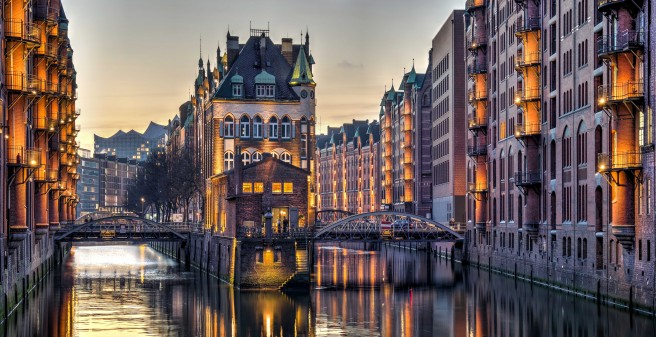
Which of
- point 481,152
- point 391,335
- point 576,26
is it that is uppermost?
point 576,26

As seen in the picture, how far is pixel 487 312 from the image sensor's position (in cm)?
6619

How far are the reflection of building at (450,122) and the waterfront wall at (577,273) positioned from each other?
2652cm

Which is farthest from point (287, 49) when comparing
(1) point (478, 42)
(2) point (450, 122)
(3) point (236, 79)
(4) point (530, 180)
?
(4) point (530, 180)

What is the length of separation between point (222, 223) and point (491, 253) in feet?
79.9

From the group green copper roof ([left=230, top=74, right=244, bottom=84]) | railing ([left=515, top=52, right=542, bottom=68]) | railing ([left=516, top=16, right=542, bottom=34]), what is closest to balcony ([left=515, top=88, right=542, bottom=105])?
railing ([left=515, top=52, right=542, bottom=68])

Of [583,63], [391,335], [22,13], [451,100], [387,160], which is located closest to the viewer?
[391,335]

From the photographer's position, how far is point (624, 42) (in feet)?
200

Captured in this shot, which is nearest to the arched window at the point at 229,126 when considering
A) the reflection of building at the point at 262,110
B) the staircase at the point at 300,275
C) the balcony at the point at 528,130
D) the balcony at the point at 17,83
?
the reflection of building at the point at 262,110

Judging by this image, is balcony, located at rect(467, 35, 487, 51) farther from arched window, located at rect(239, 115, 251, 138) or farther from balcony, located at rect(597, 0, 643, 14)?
balcony, located at rect(597, 0, 643, 14)

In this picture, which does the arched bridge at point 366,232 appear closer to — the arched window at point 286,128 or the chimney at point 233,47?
the arched window at point 286,128

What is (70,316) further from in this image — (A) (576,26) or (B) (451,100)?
(B) (451,100)

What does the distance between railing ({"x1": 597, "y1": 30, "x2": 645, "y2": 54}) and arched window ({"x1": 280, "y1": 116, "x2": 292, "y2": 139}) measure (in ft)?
192

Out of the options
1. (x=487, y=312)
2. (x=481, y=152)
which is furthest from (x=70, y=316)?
(x=481, y=152)

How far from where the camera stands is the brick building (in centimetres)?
6100
